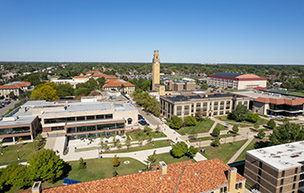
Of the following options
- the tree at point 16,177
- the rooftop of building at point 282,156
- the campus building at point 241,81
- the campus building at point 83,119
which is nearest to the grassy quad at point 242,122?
the rooftop of building at point 282,156

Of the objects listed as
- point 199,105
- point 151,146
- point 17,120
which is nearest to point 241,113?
point 199,105

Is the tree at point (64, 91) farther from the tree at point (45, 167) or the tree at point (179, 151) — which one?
the tree at point (179, 151)

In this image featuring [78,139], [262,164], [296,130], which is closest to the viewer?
[262,164]

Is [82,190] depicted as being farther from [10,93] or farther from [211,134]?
[10,93]

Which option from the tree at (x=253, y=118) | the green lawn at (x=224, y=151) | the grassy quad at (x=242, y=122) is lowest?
the green lawn at (x=224, y=151)

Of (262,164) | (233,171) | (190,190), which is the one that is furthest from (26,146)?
(262,164)

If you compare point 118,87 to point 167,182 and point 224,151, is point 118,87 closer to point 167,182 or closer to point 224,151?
point 224,151
